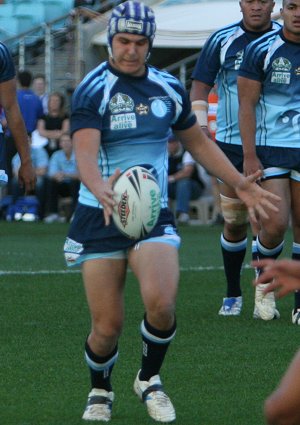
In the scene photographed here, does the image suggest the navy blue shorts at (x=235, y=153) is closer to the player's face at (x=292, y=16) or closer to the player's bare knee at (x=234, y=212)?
the player's bare knee at (x=234, y=212)

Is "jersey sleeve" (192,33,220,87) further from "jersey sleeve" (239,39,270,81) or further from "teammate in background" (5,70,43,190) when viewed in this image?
"teammate in background" (5,70,43,190)

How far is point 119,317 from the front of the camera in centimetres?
627

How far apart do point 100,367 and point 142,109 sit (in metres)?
1.25

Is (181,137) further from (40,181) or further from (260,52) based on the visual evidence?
(40,181)

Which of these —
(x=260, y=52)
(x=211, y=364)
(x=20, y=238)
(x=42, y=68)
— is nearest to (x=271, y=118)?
(x=260, y=52)

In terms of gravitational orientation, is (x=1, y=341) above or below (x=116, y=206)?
below

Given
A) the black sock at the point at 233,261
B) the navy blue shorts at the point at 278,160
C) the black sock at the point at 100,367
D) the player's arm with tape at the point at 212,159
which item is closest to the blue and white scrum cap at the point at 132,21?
the player's arm with tape at the point at 212,159

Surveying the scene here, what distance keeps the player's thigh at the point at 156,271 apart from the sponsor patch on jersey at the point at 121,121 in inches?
22.4

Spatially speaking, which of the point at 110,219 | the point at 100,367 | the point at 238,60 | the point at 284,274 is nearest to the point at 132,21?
the point at 110,219

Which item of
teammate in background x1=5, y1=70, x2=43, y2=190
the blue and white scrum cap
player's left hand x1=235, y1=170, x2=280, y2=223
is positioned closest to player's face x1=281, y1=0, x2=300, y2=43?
the blue and white scrum cap

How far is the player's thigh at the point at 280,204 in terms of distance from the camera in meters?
8.96

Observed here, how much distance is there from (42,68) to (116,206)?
63.0ft

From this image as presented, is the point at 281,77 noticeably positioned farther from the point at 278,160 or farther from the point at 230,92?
the point at 230,92

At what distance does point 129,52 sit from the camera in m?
6.34
